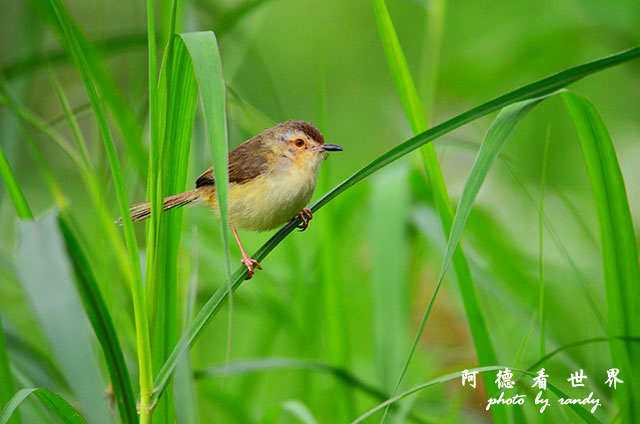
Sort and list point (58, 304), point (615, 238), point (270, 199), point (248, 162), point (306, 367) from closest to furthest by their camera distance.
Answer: point (58, 304), point (615, 238), point (306, 367), point (270, 199), point (248, 162)

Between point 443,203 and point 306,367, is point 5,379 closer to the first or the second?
point 306,367

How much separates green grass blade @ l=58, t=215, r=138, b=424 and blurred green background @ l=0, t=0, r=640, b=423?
0.79 feet

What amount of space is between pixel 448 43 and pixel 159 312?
17.9 ft

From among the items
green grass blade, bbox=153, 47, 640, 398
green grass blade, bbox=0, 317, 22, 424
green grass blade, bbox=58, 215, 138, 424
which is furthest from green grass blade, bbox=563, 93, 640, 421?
green grass blade, bbox=0, 317, 22, 424

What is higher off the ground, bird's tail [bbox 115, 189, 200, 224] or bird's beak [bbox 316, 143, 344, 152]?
bird's beak [bbox 316, 143, 344, 152]

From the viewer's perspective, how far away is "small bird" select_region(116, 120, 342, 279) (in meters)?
2.18

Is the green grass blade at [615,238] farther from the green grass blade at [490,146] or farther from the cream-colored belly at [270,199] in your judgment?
the cream-colored belly at [270,199]

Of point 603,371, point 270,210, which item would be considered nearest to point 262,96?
point 270,210

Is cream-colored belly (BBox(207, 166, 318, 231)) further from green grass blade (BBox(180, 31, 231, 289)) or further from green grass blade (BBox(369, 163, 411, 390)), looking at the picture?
green grass blade (BBox(180, 31, 231, 289))

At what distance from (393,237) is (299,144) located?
1.81 ft

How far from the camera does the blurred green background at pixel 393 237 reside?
7.23ft

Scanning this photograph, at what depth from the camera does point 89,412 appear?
1390 mm

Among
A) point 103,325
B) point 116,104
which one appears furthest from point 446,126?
point 116,104

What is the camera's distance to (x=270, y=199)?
2209 millimetres
